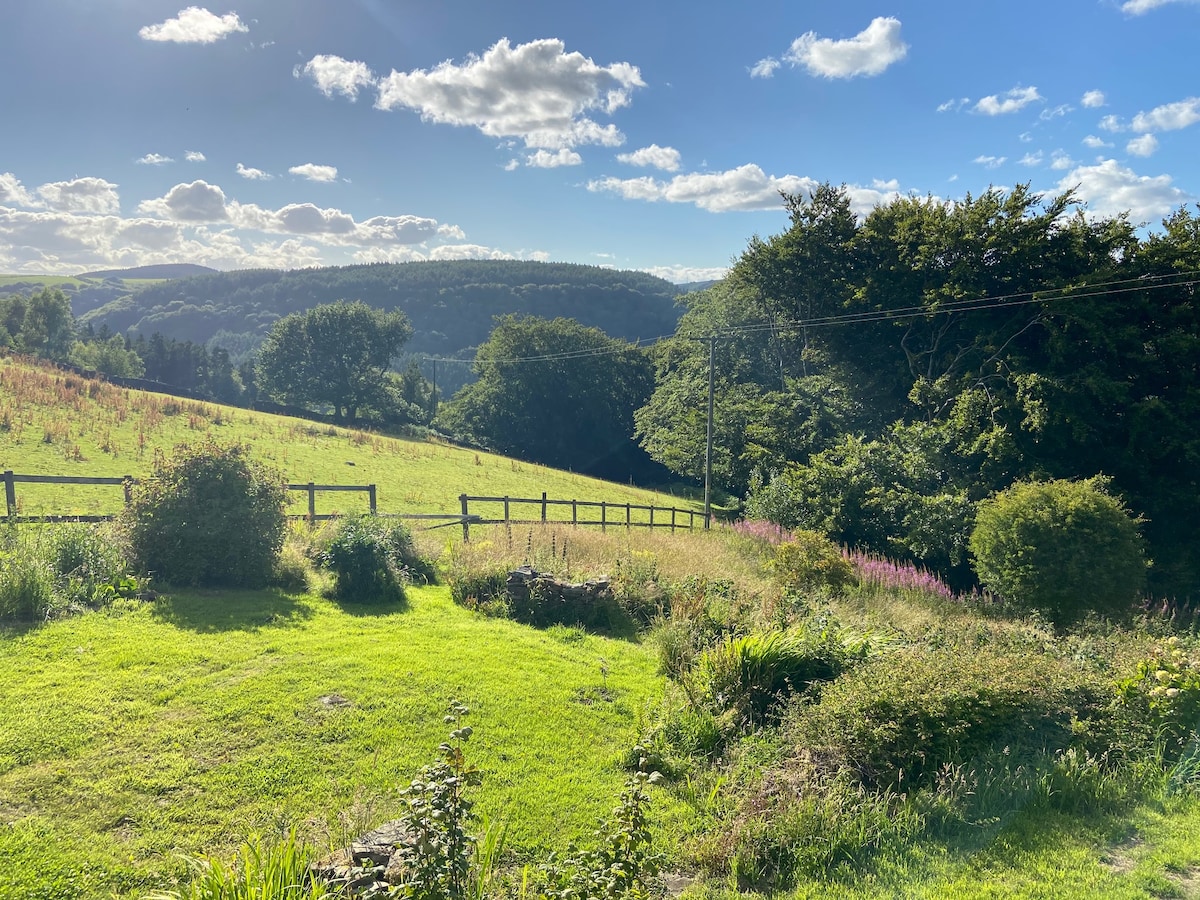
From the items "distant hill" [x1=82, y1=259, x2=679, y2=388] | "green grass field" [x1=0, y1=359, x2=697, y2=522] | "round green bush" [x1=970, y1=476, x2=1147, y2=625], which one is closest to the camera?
"round green bush" [x1=970, y1=476, x2=1147, y2=625]

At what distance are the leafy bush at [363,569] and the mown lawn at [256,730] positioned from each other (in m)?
1.33

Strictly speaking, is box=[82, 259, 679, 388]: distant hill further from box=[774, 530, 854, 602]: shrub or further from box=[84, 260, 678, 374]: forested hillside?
box=[774, 530, 854, 602]: shrub

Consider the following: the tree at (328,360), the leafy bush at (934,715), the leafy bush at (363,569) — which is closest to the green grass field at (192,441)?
the leafy bush at (363,569)

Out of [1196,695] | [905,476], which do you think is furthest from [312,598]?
[905,476]

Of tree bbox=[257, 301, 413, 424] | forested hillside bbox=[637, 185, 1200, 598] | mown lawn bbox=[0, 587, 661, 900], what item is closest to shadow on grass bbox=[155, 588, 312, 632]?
mown lawn bbox=[0, 587, 661, 900]

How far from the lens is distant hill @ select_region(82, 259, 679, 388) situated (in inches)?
5276

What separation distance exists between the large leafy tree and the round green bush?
41234 millimetres

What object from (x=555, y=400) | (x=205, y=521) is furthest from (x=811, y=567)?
(x=555, y=400)

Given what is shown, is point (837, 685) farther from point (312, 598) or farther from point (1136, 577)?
point (1136, 577)

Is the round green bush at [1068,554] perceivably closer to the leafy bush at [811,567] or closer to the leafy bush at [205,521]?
the leafy bush at [811,567]

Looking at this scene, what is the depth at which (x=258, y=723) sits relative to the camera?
5.76 metres

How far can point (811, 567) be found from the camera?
11.6 metres

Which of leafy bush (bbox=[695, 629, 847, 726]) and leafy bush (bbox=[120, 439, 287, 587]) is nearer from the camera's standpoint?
leafy bush (bbox=[695, 629, 847, 726])

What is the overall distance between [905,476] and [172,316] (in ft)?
599
